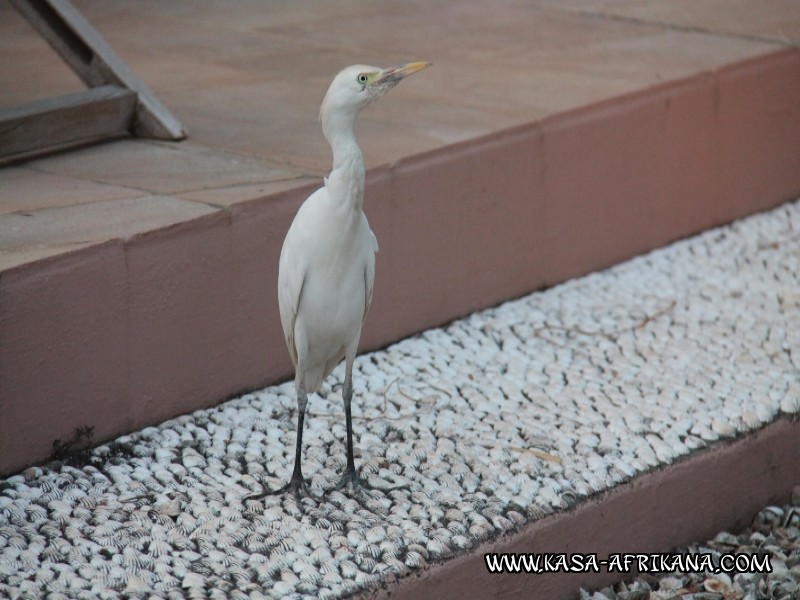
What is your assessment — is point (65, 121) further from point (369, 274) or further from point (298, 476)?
point (298, 476)

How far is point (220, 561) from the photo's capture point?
2668 mm

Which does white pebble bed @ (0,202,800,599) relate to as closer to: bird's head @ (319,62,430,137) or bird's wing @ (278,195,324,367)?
bird's wing @ (278,195,324,367)

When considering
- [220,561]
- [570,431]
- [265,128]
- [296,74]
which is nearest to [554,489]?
[570,431]

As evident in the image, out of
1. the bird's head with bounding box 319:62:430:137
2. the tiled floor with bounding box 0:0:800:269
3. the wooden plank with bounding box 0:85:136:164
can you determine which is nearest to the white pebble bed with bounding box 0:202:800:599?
the tiled floor with bounding box 0:0:800:269

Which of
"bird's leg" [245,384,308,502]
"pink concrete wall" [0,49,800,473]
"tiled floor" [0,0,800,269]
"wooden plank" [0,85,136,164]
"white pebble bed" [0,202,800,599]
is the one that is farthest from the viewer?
"wooden plank" [0,85,136,164]

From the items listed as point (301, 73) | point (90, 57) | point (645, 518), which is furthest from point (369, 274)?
point (301, 73)

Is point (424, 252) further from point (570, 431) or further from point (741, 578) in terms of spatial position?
point (741, 578)

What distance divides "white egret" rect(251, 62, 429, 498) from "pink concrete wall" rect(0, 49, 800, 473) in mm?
506

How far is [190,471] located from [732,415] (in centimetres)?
155

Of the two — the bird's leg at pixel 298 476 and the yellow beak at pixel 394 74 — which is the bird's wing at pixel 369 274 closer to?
the bird's leg at pixel 298 476

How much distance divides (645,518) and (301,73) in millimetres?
2599

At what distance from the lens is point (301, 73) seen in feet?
16.5

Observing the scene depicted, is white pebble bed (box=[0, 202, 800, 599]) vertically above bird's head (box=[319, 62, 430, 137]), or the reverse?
bird's head (box=[319, 62, 430, 137])

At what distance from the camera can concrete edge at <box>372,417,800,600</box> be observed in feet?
9.14
